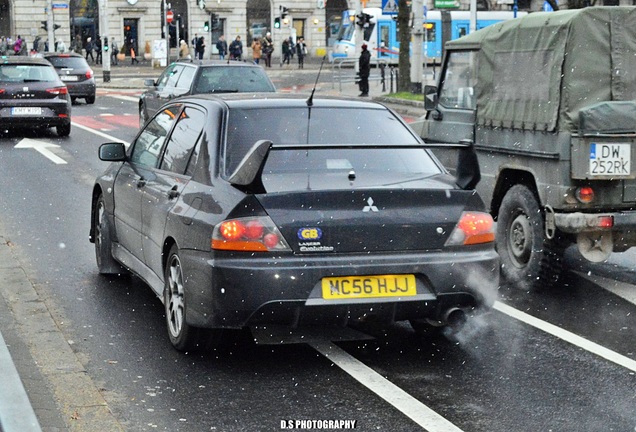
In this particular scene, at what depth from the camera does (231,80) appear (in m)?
21.2

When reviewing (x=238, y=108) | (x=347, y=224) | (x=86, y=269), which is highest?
(x=238, y=108)

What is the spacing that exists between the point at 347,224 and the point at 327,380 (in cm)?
82

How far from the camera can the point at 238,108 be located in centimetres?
726

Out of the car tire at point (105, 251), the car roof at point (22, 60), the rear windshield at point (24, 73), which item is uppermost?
the car roof at point (22, 60)

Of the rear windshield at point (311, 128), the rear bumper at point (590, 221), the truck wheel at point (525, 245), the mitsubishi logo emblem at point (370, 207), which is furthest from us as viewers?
the truck wheel at point (525, 245)

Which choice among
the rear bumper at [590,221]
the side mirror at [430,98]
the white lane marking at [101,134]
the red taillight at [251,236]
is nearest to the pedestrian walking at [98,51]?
the white lane marking at [101,134]


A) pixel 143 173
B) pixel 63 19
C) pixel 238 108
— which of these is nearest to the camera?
pixel 238 108

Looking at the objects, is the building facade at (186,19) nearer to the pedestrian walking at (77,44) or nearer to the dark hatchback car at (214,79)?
the pedestrian walking at (77,44)

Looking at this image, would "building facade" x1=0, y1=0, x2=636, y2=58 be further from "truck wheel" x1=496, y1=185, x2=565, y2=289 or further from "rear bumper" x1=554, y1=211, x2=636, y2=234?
"rear bumper" x1=554, y1=211, x2=636, y2=234

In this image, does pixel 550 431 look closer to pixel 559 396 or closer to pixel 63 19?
pixel 559 396

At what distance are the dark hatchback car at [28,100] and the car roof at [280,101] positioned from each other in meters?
17.0

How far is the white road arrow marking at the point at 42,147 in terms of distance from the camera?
19.6 meters

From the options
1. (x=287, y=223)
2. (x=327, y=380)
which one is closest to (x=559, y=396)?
(x=327, y=380)

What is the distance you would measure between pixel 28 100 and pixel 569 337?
60.6 ft
